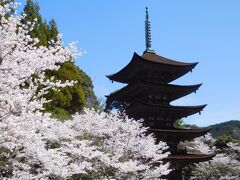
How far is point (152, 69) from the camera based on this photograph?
26031mm

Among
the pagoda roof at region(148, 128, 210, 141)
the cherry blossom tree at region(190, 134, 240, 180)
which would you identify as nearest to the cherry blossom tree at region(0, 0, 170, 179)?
the pagoda roof at region(148, 128, 210, 141)

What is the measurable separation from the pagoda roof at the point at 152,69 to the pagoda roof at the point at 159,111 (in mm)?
2603

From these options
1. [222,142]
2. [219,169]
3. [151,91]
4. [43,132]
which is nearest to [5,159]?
[43,132]

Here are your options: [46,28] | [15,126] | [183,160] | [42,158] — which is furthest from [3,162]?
[46,28]

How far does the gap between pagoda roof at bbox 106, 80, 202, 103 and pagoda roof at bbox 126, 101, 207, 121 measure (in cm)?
128

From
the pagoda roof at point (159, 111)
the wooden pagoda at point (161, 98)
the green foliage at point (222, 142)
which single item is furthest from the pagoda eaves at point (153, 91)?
the green foliage at point (222, 142)

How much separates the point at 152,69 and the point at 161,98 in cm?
217

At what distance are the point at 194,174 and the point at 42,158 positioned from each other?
25550 millimetres

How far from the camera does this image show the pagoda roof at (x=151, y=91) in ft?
81.9

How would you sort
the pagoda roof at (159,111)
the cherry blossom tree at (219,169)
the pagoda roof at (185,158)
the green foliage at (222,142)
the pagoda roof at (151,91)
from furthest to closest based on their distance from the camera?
1. the green foliage at (222,142)
2. the cherry blossom tree at (219,169)
3. the pagoda roof at (151,91)
4. the pagoda roof at (159,111)
5. the pagoda roof at (185,158)

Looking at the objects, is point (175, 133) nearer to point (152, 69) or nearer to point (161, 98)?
point (161, 98)

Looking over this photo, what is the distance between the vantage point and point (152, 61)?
2533 cm

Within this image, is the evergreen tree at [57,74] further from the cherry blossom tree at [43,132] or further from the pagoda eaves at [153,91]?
the cherry blossom tree at [43,132]

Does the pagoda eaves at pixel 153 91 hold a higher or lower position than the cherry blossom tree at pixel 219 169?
higher
